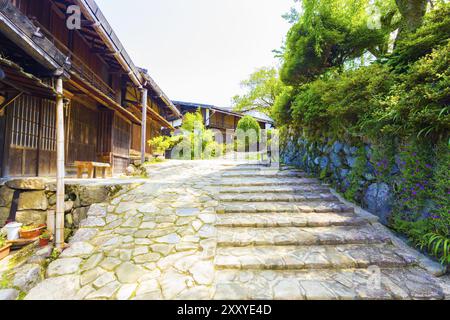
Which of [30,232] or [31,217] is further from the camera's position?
[31,217]

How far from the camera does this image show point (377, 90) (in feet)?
11.9

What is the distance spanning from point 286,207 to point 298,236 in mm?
962

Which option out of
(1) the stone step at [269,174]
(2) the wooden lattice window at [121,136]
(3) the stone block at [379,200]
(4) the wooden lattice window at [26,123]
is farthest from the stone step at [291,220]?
(2) the wooden lattice window at [121,136]

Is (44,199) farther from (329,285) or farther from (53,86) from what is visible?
(329,285)

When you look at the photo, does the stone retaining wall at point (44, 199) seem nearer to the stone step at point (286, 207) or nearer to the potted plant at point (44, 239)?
the potted plant at point (44, 239)

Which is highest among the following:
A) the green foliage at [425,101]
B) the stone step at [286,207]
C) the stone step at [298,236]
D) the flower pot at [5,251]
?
the green foliage at [425,101]

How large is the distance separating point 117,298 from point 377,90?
5.40m

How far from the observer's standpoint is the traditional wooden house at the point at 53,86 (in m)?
3.36

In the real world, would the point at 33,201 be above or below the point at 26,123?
below

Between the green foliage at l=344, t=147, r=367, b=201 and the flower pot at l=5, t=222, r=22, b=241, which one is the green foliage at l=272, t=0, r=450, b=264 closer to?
the green foliage at l=344, t=147, r=367, b=201

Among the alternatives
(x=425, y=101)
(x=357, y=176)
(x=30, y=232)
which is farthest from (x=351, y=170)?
(x=30, y=232)

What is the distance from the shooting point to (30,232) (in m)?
4.05
